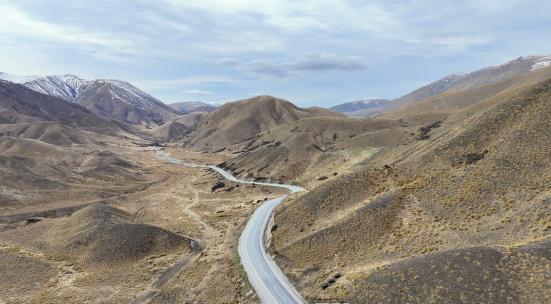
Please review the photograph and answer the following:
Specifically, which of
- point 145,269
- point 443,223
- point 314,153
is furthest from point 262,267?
point 314,153

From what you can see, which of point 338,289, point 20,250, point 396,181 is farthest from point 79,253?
point 396,181

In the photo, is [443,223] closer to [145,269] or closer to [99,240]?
[145,269]

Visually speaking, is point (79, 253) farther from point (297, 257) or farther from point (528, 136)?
point (528, 136)

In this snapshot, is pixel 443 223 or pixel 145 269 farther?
pixel 145 269

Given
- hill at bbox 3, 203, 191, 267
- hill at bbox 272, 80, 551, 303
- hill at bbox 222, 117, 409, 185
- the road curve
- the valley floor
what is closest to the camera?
hill at bbox 272, 80, 551, 303

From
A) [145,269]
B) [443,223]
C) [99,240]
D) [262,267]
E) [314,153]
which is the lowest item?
[145,269]

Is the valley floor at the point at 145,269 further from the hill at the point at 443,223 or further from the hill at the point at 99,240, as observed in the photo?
the hill at the point at 443,223

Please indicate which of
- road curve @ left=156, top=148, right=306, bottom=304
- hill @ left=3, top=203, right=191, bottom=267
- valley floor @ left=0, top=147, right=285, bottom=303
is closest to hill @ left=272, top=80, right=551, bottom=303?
road curve @ left=156, top=148, right=306, bottom=304

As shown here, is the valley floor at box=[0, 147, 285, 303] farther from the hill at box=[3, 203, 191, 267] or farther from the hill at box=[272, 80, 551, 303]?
the hill at box=[272, 80, 551, 303]
